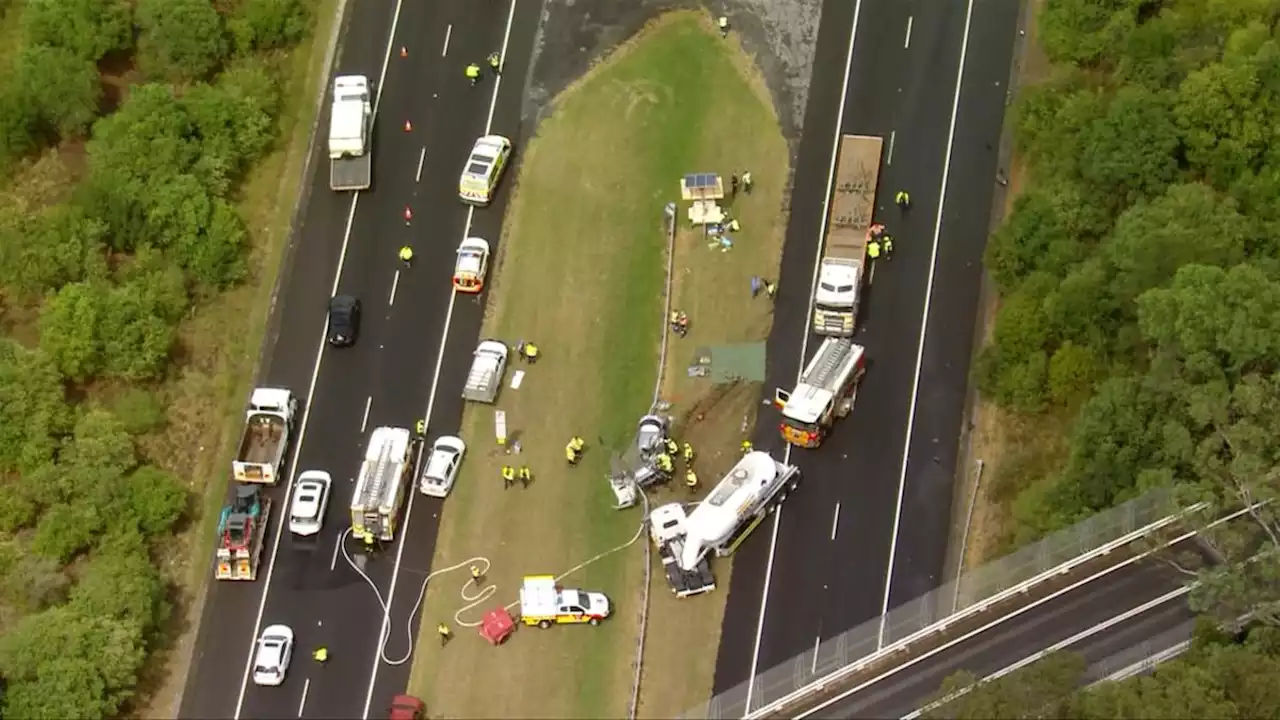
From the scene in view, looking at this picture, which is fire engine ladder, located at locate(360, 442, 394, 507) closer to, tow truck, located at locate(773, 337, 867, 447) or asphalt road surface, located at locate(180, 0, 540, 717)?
asphalt road surface, located at locate(180, 0, 540, 717)

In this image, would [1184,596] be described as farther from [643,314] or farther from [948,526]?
[643,314]

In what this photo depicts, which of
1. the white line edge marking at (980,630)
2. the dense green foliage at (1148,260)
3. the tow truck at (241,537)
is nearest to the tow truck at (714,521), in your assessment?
the white line edge marking at (980,630)

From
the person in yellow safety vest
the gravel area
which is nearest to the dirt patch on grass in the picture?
the person in yellow safety vest

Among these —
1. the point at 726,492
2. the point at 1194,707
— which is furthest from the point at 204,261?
the point at 1194,707

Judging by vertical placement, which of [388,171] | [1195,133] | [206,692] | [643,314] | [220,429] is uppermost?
[1195,133]

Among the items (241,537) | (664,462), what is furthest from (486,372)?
(241,537)

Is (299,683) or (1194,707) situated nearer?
(1194,707)
